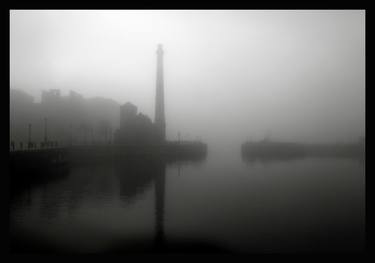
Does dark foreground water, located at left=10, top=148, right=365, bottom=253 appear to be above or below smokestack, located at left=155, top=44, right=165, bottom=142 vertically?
below

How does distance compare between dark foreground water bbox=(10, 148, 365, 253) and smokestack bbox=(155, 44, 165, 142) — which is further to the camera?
smokestack bbox=(155, 44, 165, 142)

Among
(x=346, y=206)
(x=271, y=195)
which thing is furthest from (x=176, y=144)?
(x=346, y=206)

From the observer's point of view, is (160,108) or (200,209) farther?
(160,108)

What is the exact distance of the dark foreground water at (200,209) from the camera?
24.0 ft

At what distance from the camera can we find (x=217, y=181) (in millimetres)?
10766

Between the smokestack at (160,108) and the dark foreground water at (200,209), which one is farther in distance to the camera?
the smokestack at (160,108)

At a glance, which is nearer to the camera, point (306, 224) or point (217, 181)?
point (306, 224)

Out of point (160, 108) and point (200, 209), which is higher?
point (160, 108)

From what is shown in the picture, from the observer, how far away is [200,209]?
901 centimetres

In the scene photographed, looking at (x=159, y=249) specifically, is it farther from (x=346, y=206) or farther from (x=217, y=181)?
(x=346, y=206)

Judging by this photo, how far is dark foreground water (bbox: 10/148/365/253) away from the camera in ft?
24.0

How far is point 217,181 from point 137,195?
2596 mm

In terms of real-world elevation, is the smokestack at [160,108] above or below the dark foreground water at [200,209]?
above

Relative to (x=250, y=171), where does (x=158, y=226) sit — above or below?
below
